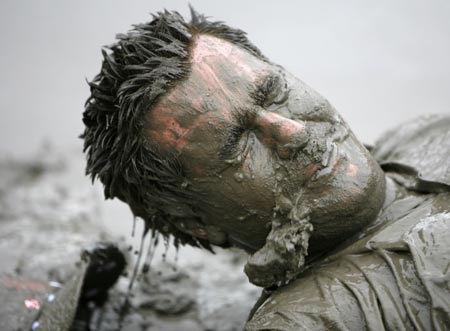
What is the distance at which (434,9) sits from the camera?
17.5ft

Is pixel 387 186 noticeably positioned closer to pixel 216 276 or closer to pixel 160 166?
pixel 160 166

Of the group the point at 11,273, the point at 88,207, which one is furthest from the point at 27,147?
the point at 11,273

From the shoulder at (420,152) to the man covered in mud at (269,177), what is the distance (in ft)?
0.04

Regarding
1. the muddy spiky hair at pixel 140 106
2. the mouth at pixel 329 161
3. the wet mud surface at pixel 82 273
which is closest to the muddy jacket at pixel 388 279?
the mouth at pixel 329 161

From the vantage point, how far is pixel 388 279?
6.64ft

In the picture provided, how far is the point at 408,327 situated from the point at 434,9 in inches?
161

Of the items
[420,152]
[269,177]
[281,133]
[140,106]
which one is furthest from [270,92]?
[420,152]

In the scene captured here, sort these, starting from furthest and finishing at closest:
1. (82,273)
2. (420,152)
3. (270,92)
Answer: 1. (82,273)
2. (420,152)
3. (270,92)

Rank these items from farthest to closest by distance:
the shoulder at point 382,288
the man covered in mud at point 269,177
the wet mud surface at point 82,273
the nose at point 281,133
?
the wet mud surface at point 82,273
the nose at point 281,133
the man covered in mud at point 269,177
the shoulder at point 382,288

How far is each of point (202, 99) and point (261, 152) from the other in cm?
29

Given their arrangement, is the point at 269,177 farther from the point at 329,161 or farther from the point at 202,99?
the point at 202,99

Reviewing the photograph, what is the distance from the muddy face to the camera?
7.16 feet

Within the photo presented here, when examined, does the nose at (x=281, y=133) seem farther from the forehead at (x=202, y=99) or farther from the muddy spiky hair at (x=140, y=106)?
the muddy spiky hair at (x=140, y=106)

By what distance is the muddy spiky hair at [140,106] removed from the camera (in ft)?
7.46
